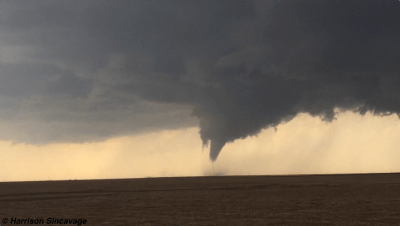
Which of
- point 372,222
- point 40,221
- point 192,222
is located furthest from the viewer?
point 40,221

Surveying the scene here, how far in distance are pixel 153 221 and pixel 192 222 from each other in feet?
9.12

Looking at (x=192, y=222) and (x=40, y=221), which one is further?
(x=40, y=221)

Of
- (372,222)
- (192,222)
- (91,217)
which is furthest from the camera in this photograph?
(91,217)

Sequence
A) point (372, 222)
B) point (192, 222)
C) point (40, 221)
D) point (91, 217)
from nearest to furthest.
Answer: point (372, 222), point (192, 222), point (40, 221), point (91, 217)

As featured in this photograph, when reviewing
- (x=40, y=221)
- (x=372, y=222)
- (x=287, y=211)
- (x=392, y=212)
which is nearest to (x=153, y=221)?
(x=40, y=221)

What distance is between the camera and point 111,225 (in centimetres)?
2541

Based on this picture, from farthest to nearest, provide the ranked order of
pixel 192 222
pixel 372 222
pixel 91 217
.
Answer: pixel 91 217
pixel 192 222
pixel 372 222

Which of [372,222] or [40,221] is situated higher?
[40,221]

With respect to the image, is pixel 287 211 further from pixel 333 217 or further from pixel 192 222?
pixel 192 222

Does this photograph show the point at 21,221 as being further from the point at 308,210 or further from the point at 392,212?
the point at 392,212

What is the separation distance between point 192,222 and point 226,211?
6.57 meters

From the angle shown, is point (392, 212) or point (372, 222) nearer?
point (372, 222)

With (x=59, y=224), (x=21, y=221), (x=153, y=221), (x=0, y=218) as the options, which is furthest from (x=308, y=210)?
(x=0, y=218)

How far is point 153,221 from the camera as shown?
1050 inches
